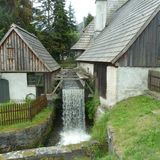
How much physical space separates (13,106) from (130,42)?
6.35m

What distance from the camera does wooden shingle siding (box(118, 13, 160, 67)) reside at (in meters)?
10.5

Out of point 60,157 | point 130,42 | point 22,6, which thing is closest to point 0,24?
point 22,6

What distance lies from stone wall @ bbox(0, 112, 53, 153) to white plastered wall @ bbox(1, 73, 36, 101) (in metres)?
3.82

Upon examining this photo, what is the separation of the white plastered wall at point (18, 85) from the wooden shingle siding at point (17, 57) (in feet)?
1.21

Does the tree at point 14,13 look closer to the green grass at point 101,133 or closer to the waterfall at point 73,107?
the waterfall at point 73,107

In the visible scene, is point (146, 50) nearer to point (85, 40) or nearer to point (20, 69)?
point (20, 69)

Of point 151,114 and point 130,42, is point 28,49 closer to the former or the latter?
point 130,42

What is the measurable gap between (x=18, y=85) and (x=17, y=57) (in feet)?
5.91

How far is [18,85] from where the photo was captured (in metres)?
15.0

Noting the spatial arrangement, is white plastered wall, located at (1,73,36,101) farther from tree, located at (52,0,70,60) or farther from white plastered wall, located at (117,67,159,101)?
tree, located at (52,0,70,60)

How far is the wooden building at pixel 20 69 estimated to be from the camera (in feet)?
47.5

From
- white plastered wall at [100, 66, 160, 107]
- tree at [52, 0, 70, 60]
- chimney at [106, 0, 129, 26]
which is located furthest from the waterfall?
tree at [52, 0, 70, 60]

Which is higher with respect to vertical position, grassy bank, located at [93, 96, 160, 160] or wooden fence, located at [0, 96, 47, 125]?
grassy bank, located at [93, 96, 160, 160]

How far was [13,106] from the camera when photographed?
11391mm
